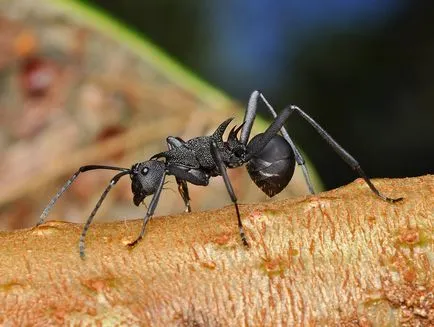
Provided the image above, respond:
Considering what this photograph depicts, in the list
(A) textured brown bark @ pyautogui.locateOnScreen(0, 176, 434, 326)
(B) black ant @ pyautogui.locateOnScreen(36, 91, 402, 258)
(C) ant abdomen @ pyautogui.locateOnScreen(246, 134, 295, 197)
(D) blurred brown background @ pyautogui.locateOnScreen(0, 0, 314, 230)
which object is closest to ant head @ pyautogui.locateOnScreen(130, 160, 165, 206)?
(B) black ant @ pyautogui.locateOnScreen(36, 91, 402, 258)

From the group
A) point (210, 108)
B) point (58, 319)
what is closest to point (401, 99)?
point (210, 108)

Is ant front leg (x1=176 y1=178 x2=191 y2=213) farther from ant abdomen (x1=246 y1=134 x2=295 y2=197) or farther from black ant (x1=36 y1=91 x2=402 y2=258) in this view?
ant abdomen (x1=246 y1=134 x2=295 y2=197)

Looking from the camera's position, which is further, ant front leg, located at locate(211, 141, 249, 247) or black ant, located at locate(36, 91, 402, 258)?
black ant, located at locate(36, 91, 402, 258)

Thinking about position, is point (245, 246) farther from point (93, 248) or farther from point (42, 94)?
point (42, 94)

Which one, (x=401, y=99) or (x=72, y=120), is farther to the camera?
(x=401, y=99)

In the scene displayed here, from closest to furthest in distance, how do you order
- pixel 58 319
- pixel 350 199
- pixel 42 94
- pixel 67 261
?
1. pixel 58 319
2. pixel 67 261
3. pixel 350 199
4. pixel 42 94

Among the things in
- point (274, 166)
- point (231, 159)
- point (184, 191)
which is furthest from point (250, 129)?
point (184, 191)
